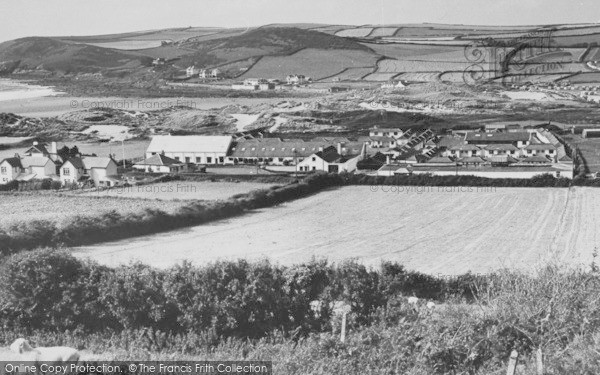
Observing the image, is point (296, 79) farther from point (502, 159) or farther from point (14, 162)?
point (14, 162)

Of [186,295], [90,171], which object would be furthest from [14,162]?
[186,295]

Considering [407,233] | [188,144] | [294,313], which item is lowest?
[407,233]

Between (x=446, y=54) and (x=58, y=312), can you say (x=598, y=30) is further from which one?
(x=58, y=312)

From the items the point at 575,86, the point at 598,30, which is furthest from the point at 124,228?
the point at 598,30

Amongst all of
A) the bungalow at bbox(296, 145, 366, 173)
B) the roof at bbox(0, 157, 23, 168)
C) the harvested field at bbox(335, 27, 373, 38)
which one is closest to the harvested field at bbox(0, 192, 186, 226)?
the roof at bbox(0, 157, 23, 168)

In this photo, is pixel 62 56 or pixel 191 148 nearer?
pixel 191 148

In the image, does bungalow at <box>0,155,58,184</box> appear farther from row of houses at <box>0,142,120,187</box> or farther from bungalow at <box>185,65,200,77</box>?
bungalow at <box>185,65,200,77</box>

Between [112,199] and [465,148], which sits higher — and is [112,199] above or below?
below
